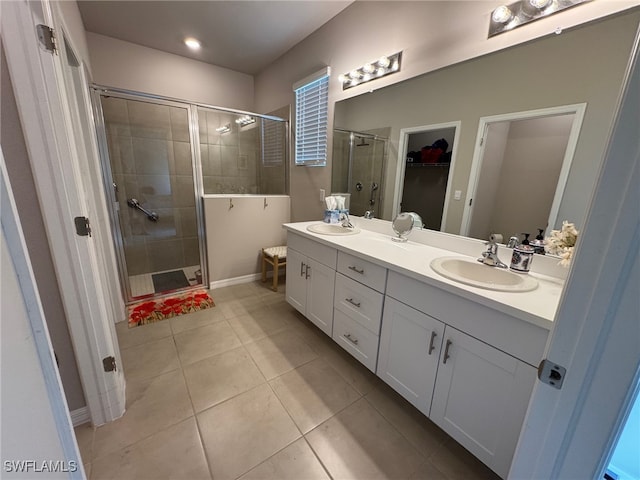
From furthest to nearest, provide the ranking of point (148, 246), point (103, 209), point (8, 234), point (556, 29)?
point (148, 246), point (103, 209), point (556, 29), point (8, 234)

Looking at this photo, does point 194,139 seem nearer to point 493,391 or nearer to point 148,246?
point 148,246

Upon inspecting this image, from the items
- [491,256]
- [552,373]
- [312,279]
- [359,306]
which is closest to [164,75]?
[312,279]

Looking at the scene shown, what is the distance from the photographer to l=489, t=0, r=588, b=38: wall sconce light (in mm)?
1091

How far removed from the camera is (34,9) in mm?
896

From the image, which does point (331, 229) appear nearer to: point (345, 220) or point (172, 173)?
point (345, 220)

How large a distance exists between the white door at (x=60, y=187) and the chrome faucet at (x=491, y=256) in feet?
6.24

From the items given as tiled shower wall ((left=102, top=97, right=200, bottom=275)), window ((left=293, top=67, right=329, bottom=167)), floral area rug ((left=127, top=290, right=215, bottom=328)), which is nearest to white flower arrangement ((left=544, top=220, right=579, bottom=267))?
window ((left=293, top=67, right=329, bottom=167))

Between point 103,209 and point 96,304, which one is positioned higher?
point 103,209

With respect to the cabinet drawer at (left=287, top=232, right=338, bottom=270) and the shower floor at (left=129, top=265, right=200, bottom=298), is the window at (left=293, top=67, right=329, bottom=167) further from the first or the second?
the shower floor at (left=129, top=265, right=200, bottom=298)

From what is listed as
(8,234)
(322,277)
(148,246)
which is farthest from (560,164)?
(148,246)

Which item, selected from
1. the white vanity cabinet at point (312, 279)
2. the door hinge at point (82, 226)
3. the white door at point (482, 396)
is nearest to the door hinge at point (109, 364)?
the door hinge at point (82, 226)

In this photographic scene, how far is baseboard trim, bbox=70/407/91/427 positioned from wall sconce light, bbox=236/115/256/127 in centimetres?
286

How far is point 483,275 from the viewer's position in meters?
1.31

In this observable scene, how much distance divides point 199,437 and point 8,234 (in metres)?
1.24
